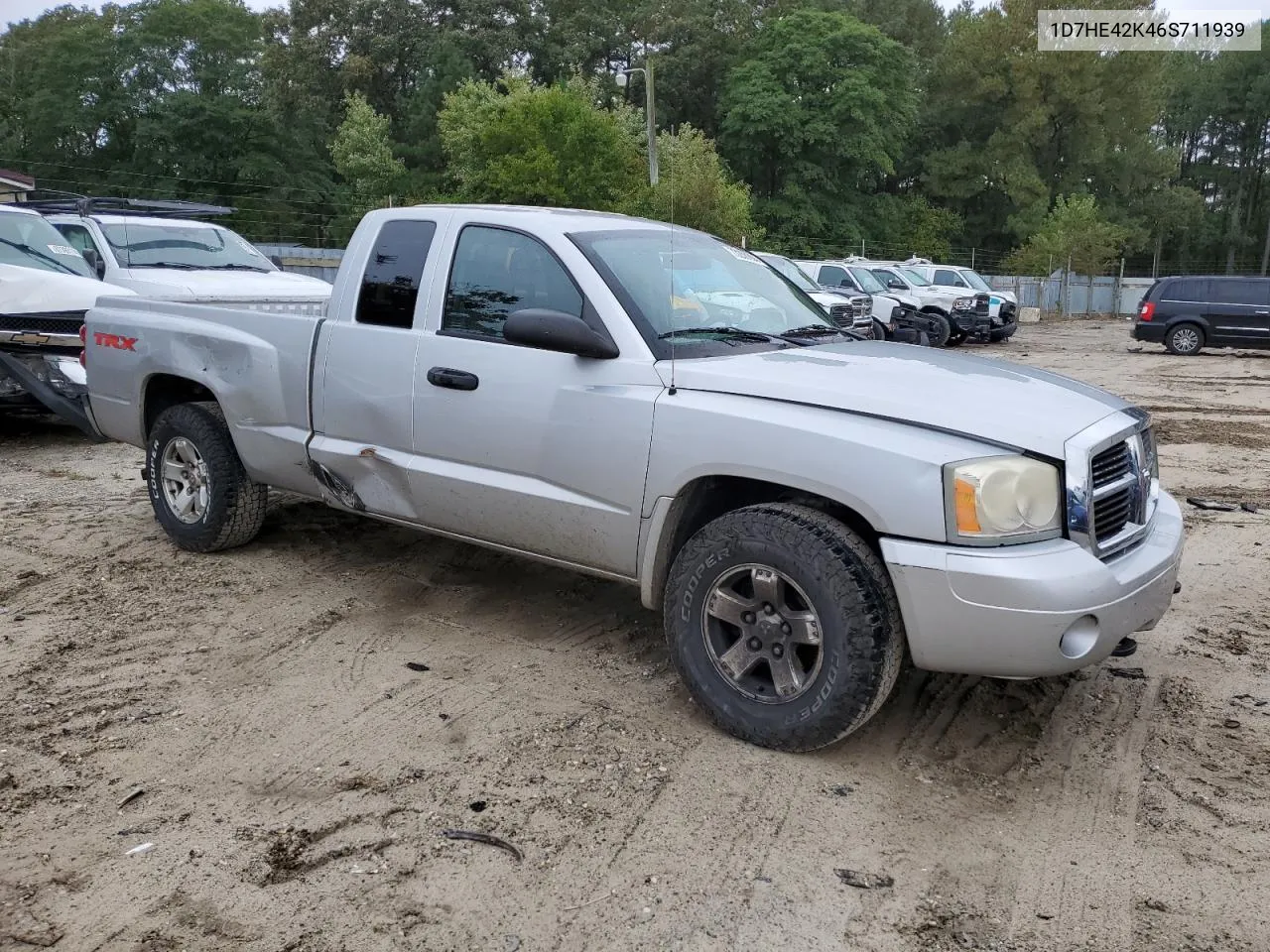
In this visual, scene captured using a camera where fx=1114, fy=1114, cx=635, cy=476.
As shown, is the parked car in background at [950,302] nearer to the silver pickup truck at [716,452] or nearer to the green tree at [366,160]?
the silver pickup truck at [716,452]

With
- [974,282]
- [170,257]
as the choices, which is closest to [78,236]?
[170,257]

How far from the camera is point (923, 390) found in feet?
12.6

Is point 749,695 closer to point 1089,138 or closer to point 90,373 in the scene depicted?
point 90,373

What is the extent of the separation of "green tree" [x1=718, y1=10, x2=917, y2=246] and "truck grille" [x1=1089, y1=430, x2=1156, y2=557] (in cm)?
4720

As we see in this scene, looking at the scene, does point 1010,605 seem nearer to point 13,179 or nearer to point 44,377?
point 44,377

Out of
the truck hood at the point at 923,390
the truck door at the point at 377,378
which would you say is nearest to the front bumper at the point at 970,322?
the truck hood at the point at 923,390

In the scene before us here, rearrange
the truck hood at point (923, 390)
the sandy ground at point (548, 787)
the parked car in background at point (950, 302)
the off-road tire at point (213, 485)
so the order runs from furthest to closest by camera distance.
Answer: the parked car in background at point (950, 302) → the off-road tire at point (213, 485) → the truck hood at point (923, 390) → the sandy ground at point (548, 787)

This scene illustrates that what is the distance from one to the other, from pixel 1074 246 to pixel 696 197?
31.2m

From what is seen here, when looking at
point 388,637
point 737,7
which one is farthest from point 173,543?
point 737,7

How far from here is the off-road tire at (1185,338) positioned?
74.3ft

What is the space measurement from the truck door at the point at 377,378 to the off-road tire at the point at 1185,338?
2158cm

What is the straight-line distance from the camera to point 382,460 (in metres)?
4.93

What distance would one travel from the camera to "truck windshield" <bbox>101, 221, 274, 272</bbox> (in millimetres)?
11969

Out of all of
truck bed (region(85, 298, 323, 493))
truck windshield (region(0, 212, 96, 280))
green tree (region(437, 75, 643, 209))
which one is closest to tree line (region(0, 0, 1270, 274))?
green tree (region(437, 75, 643, 209))
